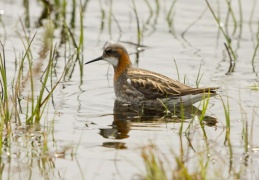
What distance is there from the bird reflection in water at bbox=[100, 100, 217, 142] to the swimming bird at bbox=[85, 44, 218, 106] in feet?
0.40

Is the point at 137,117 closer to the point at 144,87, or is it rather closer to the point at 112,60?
the point at 144,87

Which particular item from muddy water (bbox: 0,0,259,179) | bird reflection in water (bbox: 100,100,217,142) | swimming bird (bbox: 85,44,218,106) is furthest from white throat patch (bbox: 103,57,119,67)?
bird reflection in water (bbox: 100,100,217,142)

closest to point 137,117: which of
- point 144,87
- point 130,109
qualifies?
point 130,109

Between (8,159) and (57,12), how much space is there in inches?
290

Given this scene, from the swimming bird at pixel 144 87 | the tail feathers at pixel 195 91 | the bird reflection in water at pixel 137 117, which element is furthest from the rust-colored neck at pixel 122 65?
the tail feathers at pixel 195 91

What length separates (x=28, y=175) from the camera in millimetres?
7168

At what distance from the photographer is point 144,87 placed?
10.7 metres

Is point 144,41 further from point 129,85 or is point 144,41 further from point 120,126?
point 120,126

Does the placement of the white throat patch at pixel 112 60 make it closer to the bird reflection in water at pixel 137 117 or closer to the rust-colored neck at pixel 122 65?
the rust-colored neck at pixel 122 65

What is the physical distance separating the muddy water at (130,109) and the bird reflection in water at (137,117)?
0.01m

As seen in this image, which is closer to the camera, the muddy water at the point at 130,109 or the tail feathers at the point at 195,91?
the muddy water at the point at 130,109

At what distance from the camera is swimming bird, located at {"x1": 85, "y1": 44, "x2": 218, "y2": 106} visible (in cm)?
1027

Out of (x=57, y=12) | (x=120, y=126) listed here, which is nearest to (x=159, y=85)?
(x=120, y=126)

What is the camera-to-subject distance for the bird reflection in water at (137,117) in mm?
8891
